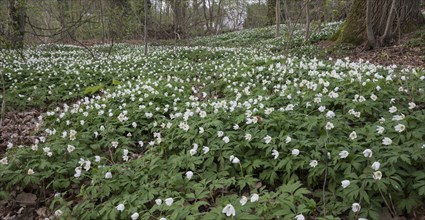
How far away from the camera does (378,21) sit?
958 cm

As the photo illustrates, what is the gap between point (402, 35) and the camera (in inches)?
404

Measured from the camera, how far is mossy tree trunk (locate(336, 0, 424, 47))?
9160 millimetres

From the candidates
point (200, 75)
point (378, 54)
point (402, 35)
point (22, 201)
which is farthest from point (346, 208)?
point (402, 35)

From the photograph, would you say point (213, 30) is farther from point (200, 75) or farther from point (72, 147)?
point (72, 147)

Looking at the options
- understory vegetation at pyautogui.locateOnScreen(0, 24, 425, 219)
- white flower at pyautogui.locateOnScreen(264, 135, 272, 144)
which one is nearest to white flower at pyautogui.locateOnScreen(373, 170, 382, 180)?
understory vegetation at pyautogui.locateOnScreen(0, 24, 425, 219)

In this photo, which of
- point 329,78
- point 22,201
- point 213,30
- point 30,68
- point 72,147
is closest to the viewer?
point 22,201


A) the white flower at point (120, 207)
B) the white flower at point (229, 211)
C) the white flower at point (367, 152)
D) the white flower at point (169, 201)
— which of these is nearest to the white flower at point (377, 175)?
the white flower at point (367, 152)

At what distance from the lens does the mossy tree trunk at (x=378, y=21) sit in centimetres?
916

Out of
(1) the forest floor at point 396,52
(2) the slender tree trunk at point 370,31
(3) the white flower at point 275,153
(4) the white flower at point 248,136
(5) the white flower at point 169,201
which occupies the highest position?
(2) the slender tree trunk at point 370,31

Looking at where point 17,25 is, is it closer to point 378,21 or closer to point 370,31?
point 370,31

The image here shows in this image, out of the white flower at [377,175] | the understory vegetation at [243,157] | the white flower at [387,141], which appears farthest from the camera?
the white flower at [387,141]

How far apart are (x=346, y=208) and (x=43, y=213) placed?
11.0 ft

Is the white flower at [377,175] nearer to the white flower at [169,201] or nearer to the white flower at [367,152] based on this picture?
the white flower at [367,152]

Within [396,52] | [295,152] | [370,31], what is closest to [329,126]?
[295,152]
